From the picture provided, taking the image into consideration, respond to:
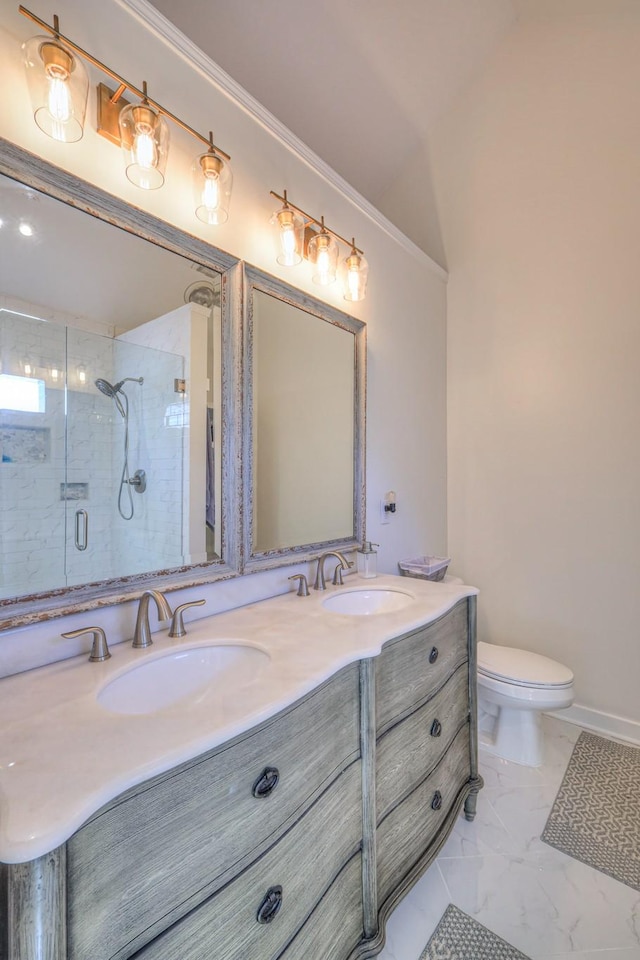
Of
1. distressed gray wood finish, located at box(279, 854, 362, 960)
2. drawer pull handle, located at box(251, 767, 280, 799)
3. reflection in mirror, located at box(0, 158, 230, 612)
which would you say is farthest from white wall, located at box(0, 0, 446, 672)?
distressed gray wood finish, located at box(279, 854, 362, 960)

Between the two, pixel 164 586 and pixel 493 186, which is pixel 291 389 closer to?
pixel 164 586

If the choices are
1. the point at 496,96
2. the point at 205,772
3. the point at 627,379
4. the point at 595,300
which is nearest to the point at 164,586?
the point at 205,772

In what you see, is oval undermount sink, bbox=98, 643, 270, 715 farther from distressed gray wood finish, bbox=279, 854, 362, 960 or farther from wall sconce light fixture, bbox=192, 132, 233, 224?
wall sconce light fixture, bbox=192, 132, 233, 224

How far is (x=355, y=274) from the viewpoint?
5.78 ft

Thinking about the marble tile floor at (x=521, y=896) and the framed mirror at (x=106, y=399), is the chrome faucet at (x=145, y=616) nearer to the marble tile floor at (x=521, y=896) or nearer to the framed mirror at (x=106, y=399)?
the framed mirror at (x=106, y=399)

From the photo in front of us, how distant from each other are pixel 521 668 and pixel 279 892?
4.91ft

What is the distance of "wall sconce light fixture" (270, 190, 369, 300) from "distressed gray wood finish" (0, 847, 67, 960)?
5.37 feet

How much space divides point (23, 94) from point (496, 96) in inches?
93.4

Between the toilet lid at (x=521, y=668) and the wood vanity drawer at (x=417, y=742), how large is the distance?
440 millimetres

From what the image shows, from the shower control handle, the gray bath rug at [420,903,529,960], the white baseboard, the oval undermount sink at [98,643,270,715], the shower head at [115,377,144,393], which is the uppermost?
the shower head at [115,377,144,393]

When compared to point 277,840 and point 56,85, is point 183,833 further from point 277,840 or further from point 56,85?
point 56,85

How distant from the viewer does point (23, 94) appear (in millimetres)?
920

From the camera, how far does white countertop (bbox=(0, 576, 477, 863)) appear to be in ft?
1.66

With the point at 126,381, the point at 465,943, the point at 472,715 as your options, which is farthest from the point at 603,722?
the point at 126,381
